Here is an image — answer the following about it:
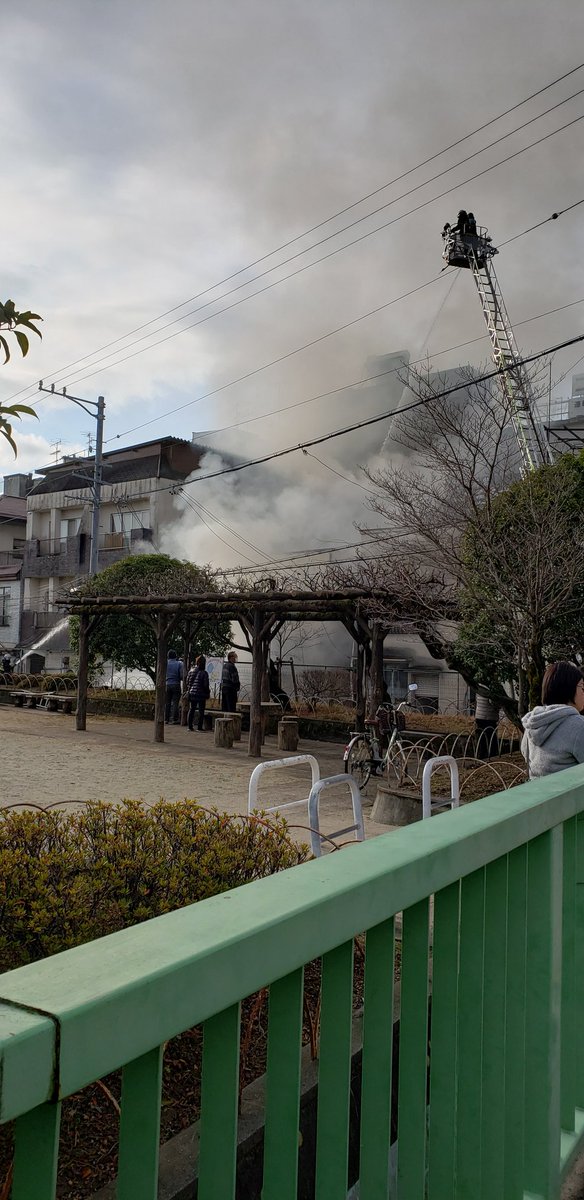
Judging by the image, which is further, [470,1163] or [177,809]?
[177,809]

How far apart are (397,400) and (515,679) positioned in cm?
3341

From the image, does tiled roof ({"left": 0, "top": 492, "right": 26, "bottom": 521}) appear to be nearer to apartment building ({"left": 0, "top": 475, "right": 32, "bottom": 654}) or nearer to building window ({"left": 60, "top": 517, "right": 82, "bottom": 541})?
apartment building ({"left": 0, "top": 475, "right": 32, "bottom": 654})

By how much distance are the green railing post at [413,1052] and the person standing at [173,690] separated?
19306 millimetres

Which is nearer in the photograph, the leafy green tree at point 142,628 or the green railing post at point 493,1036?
the green railing post at point 493,1036

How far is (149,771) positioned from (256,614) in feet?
12.4

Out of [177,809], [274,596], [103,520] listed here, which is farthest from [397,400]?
[177,809]

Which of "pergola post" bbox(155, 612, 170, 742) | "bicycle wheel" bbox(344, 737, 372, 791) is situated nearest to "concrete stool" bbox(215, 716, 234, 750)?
"pergola post" bbox(155, 612, 170, 742)

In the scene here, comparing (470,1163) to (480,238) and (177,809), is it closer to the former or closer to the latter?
(177,809)

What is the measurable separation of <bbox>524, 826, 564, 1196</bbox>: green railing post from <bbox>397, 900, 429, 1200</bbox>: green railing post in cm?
48

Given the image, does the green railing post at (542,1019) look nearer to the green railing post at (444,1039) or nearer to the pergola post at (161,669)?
the green railing post at (444,1039)

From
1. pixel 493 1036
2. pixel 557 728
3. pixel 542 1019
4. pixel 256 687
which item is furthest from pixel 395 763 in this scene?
pixel 493 1036

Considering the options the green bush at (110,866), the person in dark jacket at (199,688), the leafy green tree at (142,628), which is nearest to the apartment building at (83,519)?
the leafy green tree at (142,628)

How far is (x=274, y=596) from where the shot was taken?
567 inches

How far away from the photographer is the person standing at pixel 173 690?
21000 mm
